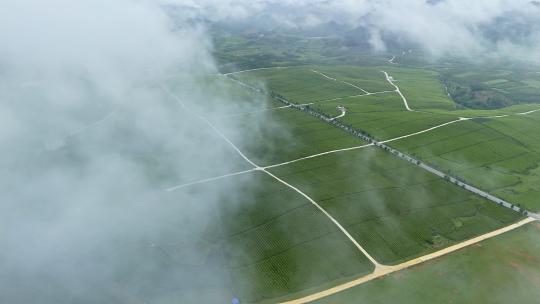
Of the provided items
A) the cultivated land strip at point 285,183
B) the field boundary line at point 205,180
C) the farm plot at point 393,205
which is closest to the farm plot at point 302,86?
the cultivated land strip at point 285,183

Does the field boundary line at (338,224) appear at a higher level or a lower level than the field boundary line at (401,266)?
higher

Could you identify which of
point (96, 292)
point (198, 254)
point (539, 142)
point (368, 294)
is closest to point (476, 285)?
point (368, 294)

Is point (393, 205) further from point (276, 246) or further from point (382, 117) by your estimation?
point (382, 117)

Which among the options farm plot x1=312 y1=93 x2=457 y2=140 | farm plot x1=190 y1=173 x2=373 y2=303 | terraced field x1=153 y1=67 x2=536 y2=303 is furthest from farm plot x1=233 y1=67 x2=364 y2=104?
farm plot x1=190 y1=173 x2=373 y2=303

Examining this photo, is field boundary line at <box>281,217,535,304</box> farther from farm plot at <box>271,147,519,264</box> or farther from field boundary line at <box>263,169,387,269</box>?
field boundary line at <box>263,169,387,269</box>

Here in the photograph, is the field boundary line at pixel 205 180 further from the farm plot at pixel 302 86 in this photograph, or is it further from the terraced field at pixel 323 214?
the farm plot at pixel 302 86

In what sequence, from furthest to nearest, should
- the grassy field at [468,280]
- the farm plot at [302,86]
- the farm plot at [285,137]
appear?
1. the farm plot at [302,86]
2. the farm plot at [285,137]
3. the grassy field at [468,280]

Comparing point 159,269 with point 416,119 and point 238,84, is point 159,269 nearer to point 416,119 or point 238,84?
point 416,119
